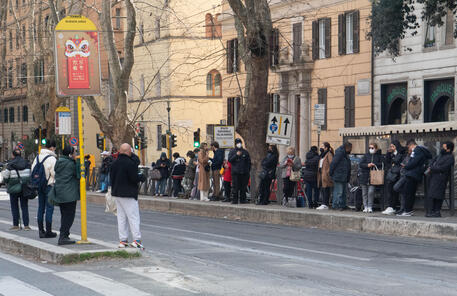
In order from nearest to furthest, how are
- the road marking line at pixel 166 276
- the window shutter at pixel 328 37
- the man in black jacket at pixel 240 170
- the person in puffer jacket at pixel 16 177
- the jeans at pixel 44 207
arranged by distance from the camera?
the road marking line at pixel 166 276 → the jeans at pixel 44 207 → the person in puffer jacket at pixel 16 177 → the man in black jacket at pixel 240 170 → the window shutter at pixel 328 37

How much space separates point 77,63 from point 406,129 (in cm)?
951

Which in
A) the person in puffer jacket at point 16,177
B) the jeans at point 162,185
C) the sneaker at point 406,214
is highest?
the person in puffer jacket at point 16,177

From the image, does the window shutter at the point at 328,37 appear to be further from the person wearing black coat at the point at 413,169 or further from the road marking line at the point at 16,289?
the road marking line at the point at 16,289

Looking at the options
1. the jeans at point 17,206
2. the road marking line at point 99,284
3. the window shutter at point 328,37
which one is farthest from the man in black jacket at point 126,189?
the window shutter at point 328,37

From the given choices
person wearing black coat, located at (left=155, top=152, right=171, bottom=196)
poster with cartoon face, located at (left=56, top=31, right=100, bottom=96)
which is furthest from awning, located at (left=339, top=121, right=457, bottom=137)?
person wearing black coat, located at (left=155, top=152, right=171, bottom=196)

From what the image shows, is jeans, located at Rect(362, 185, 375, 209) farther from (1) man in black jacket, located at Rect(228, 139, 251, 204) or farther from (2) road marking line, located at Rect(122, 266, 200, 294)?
(2) road marking line, located at Rect(122, 266, 200, 294)

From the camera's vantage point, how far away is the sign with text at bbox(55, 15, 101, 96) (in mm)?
14312

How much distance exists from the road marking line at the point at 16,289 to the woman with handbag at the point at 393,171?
34.5 ft

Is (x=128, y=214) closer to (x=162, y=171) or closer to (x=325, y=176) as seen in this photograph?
(x=325, y=176)

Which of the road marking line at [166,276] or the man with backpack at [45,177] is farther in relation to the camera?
the man with backpack at [45,177]

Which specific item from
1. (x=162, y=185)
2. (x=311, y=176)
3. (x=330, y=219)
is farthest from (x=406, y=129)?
(x=162, y=185)

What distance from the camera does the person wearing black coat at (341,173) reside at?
2103 cm

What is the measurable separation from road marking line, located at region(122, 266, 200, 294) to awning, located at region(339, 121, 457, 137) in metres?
9.73

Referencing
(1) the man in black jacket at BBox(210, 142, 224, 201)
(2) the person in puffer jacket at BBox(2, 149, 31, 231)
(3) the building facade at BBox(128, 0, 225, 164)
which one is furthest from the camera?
(3) the building facade at BBox(128, 0, 225, 164)
